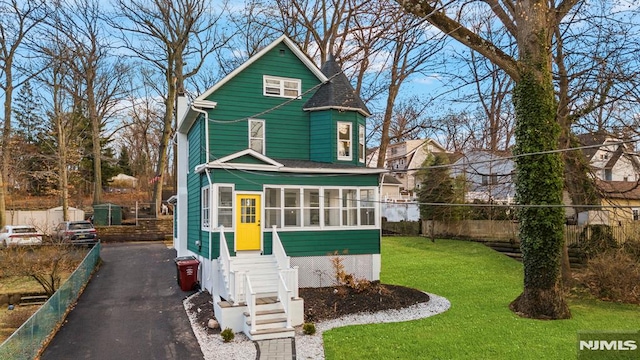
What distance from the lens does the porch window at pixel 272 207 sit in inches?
560

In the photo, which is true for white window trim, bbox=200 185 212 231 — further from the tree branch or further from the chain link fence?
the tree branch

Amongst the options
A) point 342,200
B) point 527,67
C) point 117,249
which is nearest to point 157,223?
point 117,249

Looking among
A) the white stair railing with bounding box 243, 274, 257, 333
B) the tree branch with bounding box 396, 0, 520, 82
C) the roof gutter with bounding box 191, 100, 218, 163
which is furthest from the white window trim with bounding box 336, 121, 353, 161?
the white stair railing with bounding box 243, 274, 257, 333

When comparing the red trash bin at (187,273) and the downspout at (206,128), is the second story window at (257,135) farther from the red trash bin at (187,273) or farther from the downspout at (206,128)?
the red trash bin at (187,273)

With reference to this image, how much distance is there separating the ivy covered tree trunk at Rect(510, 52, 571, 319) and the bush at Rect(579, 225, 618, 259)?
7923 mm

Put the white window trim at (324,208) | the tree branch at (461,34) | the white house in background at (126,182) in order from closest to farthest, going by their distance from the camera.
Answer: the tree branch at (461,34), the white window trim at (324,208), the white house in background at (126,182)

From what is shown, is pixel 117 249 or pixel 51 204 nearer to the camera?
pixel 117 249

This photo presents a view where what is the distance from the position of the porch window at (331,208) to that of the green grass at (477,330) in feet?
12.0

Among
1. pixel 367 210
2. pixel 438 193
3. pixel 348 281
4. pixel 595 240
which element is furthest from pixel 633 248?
pixel 438 193

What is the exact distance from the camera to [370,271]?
599 inches

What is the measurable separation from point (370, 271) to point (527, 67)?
25.5 ft

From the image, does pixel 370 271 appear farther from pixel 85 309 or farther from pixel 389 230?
pixel 389 230

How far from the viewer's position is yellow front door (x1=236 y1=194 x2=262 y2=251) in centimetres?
1380

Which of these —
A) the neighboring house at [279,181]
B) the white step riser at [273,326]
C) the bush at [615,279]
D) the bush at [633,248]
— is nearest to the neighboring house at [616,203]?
the bush at [633,248]
